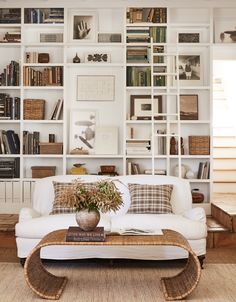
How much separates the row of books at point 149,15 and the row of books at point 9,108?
2013 mm

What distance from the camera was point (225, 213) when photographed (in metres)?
6.47

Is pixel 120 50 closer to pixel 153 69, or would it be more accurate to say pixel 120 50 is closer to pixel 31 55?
pixel 153 69

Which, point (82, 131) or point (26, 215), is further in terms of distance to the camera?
point (82, 131)

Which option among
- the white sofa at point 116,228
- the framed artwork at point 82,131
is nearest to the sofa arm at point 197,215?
the white sofa at point 116,228

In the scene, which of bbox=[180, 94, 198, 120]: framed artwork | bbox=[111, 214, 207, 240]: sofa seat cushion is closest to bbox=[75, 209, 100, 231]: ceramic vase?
bbox=[111, 214, 207, 240]: sofa seat cushion

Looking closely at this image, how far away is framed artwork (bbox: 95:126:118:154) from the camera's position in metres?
7.50

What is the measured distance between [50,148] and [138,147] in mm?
1258

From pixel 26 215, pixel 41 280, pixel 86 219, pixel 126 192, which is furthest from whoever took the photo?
pixel 126 192

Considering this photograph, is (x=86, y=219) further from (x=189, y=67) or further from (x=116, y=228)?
(x=189, y=67)

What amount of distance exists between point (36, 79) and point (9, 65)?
1.43 feet

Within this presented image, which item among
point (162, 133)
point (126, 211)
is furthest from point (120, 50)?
point (126, 211)

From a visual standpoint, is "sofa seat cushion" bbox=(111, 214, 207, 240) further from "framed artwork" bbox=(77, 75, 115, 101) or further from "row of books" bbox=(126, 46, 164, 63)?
"row of books" bbox=(126, 46, 164, 63)

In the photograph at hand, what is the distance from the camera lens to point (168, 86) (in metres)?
Answer: 7.41

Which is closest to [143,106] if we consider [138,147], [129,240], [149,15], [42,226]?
[138,147]
